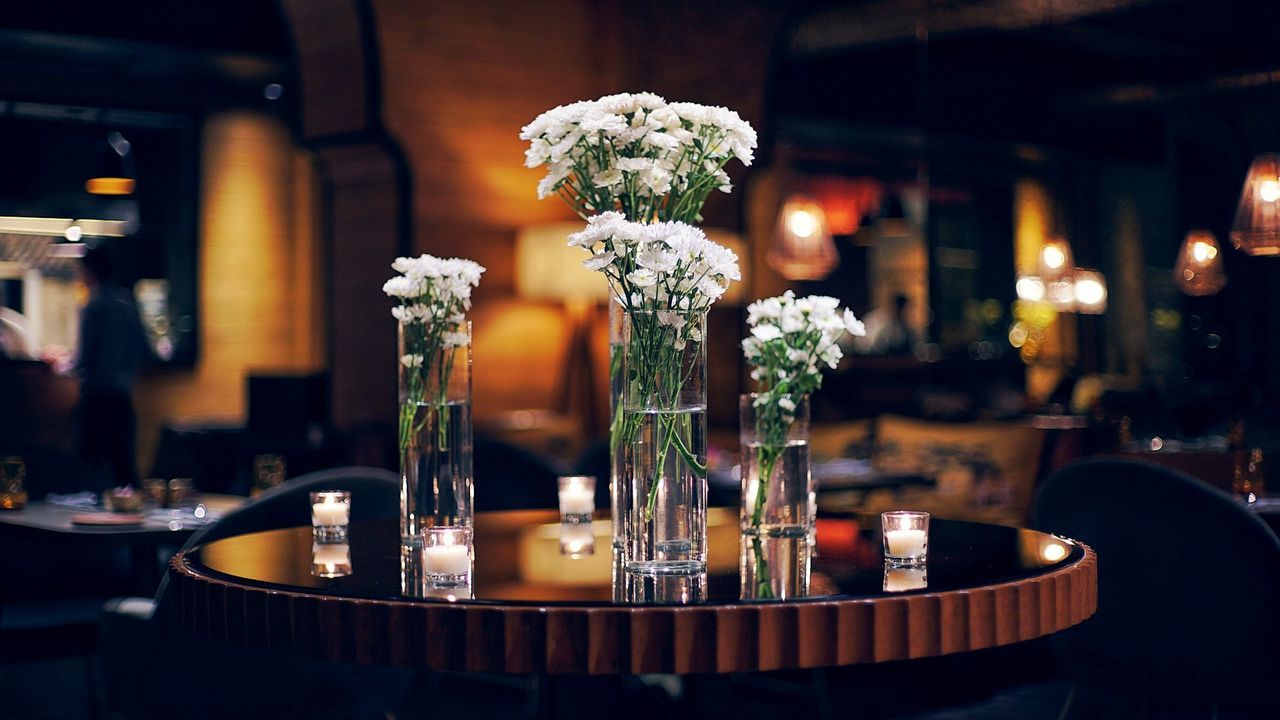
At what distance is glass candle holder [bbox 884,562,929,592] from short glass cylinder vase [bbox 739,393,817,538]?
0.32m

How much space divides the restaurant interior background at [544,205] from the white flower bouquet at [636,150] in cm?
226

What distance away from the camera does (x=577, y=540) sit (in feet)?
8.05

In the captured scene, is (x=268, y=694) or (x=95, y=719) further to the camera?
(x=95, y=719)

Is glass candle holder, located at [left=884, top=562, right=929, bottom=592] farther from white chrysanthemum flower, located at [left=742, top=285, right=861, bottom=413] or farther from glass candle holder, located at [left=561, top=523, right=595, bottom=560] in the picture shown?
glass candle holder, located at [left=561, top=523, right=595, bottom=560]

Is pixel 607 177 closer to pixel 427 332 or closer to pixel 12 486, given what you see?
pixel 427 332

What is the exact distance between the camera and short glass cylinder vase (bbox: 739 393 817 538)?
2295 millimetres

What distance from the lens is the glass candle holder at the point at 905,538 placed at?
2006 millimetres

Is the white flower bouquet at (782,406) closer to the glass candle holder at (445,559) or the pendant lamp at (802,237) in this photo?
the glass candle holder at (445,559)

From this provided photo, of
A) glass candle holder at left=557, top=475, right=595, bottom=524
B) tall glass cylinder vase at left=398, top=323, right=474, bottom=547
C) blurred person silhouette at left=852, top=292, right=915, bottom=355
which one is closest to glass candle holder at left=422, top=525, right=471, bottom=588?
tall glass cylinder vase at left=398, top=323, right=474, bottom=547

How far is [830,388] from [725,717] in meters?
6.02

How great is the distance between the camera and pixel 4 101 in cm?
1005

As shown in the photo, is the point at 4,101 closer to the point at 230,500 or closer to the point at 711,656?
the point at 230,500

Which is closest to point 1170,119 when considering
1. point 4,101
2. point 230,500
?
point 230,500

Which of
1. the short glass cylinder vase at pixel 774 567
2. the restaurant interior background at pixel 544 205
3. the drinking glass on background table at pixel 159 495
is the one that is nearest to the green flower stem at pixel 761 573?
the short glass cylinder vase at pixel 774 567
